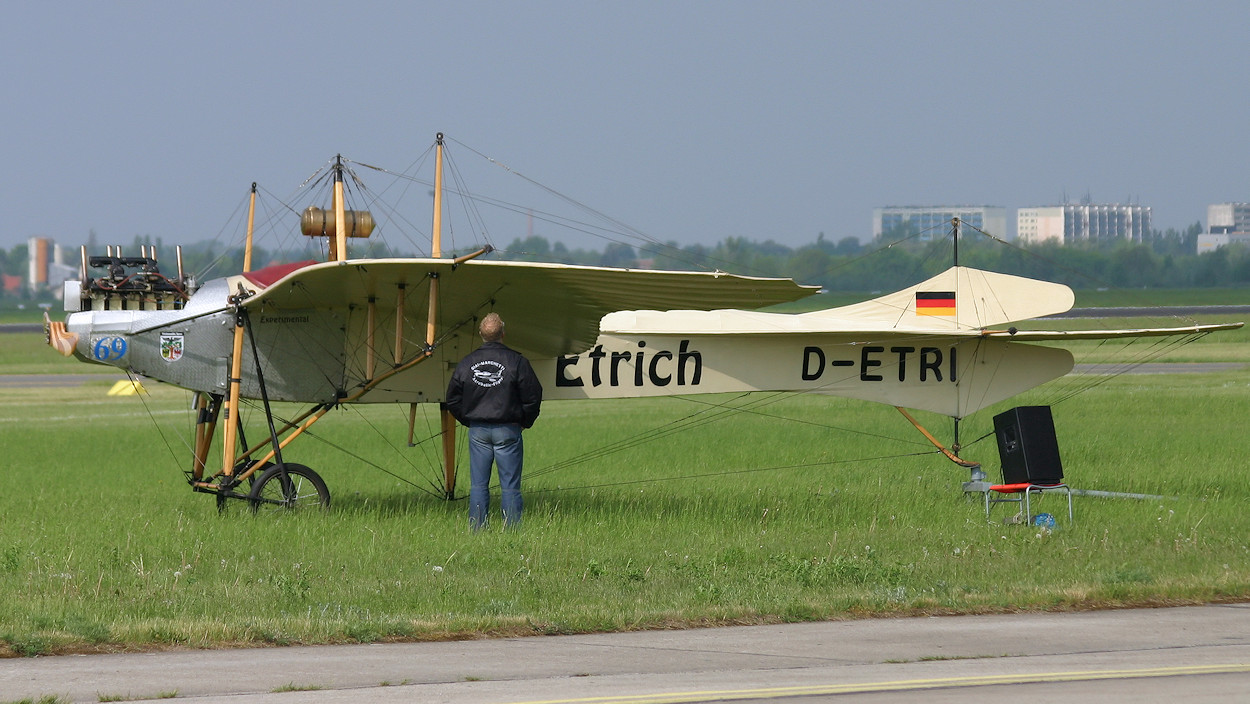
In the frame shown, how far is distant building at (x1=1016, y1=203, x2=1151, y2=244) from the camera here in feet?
192

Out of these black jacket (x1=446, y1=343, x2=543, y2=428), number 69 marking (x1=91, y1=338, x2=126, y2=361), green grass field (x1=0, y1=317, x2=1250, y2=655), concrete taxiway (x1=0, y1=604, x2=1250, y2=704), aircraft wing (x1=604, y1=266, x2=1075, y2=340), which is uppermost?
aircraft wing (x1=604, y1=266, x2=1075, y2=340)

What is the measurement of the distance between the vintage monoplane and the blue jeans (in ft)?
2.79

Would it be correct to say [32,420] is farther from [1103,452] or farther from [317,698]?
[317,698]

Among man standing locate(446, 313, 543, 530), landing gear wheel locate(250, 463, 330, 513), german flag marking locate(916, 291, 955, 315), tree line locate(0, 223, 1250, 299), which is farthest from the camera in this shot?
tree line locate(0, 223, 1250, 299)

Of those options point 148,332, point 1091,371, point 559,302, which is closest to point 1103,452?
point 559,302

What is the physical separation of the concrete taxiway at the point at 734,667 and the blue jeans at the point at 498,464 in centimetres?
378

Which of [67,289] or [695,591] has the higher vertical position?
[67,289]

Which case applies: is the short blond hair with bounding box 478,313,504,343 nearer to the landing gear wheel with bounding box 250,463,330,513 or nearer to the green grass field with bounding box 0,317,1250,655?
the green grass field with bounding box 0,317,1250,655

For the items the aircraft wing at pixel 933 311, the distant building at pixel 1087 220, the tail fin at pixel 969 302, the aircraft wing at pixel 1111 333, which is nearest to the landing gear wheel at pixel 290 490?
the aircraft wing at pixel 933 311

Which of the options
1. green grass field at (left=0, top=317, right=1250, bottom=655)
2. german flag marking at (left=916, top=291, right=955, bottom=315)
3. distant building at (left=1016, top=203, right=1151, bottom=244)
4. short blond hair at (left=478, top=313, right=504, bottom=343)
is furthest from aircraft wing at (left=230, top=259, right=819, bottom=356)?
distant building at (left=1016, top=203, right=1151, bottom=244)

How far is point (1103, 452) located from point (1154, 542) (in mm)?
6847

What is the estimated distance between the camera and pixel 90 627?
6918mm

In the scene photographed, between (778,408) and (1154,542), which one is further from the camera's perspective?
(778,408)

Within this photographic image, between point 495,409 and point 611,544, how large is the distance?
1.51 metres
